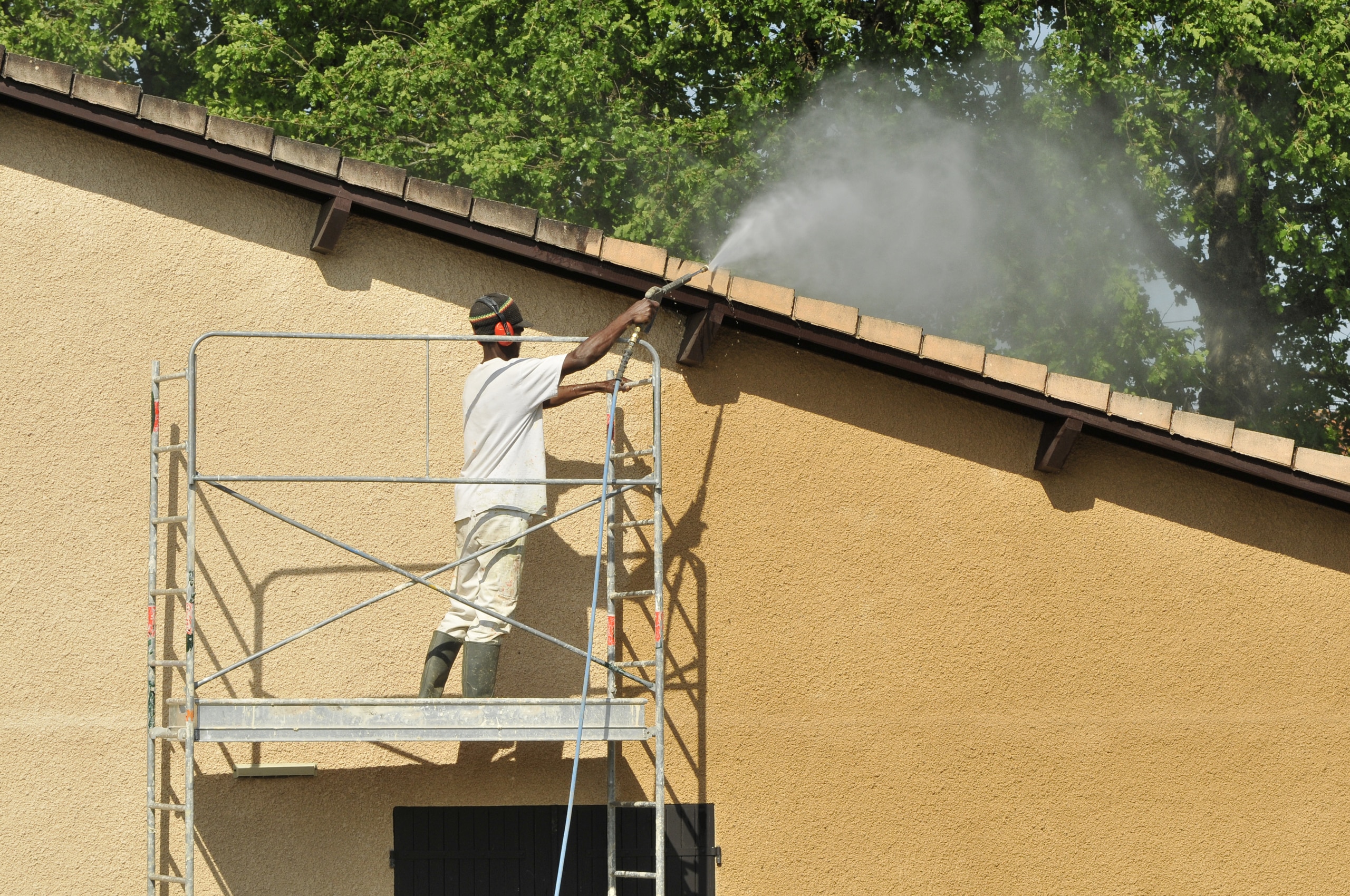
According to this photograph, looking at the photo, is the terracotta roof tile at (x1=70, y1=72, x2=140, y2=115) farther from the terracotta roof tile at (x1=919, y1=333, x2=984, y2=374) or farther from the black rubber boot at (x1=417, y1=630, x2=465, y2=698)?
the terracotta roof tile at (x1=919, y1=333, x2=984, y2=374)

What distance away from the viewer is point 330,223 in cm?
686

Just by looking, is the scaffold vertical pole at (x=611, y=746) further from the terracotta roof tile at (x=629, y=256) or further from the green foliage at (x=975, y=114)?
the green foliage at (x=975, y=114)

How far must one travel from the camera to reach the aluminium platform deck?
595 centimetres

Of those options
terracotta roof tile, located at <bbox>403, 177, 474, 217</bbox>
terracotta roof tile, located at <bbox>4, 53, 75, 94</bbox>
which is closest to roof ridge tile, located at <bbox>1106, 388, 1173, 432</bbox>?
terracotta roof tile, located at <bbox>403, 177, 474, 217</bbox>

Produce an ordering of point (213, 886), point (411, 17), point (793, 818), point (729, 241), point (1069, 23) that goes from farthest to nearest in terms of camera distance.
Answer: point (411, 17), point (1069, 23), point (729, 241), point (793, 818), point (213, 886)

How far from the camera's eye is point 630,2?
59.6 feet

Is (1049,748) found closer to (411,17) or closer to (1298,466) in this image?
(1298,466)

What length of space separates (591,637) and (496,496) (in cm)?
85

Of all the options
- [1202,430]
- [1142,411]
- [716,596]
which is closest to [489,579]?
[716,596]

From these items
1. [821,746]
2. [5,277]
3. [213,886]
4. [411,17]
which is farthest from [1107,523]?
[411,17]

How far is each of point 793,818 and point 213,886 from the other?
2760 millimetres

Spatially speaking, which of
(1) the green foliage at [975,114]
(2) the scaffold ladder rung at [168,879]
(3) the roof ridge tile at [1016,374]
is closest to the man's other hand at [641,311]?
(3) the roof ridge tile at [1016,374]

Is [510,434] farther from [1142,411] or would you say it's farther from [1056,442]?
[1142,411]

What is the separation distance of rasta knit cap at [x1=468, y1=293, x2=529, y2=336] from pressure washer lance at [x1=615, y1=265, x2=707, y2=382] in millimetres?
549
